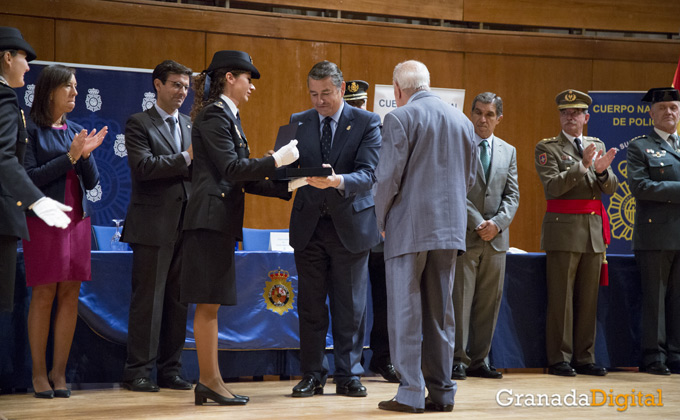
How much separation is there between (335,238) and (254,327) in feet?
3.23

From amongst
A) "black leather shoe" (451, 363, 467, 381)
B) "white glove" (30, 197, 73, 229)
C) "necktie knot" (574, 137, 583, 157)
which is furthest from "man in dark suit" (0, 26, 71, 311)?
"necktie knot" (574, 137, 583, 157)

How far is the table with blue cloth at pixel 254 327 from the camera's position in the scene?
4148 millimetres

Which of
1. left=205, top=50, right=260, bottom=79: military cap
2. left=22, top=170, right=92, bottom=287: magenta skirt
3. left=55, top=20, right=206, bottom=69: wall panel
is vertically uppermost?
left=55, top=20, right=206, bottom=69: wall panel

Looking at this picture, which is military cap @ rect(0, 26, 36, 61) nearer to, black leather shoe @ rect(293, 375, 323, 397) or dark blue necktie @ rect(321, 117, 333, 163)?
dark blue necktie @ rect(321, 117, 333, 163)

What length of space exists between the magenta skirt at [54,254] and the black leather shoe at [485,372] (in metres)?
2.46

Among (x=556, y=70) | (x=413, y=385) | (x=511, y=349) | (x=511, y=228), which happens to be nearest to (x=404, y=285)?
(x=413, y=385)

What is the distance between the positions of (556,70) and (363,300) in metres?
4.59

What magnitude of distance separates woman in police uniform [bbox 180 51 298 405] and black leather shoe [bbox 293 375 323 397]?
323 millimetres

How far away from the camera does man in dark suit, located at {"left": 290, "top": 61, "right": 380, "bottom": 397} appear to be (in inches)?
150

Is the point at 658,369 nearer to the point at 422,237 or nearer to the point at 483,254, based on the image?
the point at 483,254

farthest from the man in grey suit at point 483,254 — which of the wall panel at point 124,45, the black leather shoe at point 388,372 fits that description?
the wall panel at point 124,45

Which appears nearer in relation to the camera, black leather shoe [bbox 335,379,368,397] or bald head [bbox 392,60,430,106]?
bald head [bbox 392,60,430,106]

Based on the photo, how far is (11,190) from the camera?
2766 mm

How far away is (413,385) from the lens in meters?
3.35
